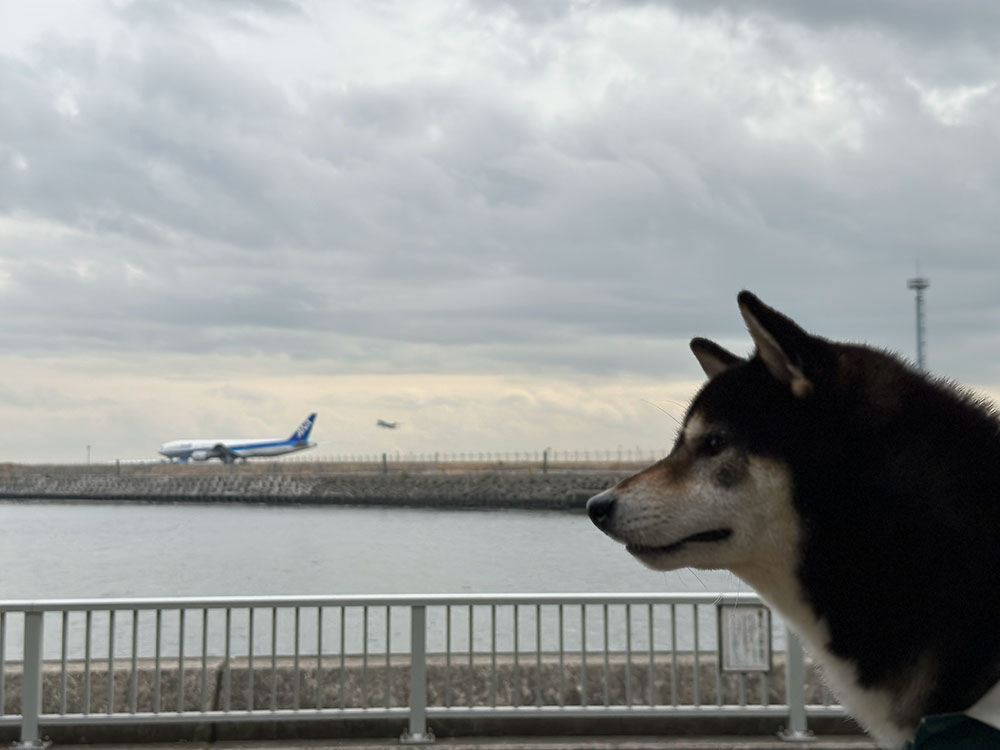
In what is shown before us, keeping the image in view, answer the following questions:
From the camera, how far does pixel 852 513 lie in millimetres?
2168

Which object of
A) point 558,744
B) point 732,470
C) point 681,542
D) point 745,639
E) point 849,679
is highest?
point 732,470

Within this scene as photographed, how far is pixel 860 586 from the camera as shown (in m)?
2.16

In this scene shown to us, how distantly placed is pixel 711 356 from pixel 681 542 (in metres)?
0.53

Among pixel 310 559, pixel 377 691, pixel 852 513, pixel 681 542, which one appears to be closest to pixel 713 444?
pixel 681 542

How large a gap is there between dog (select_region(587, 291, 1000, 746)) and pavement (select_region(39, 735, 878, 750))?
5.88m

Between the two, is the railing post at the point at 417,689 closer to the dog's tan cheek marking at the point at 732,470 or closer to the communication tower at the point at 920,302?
the dog's tan cheek marking at the point at 732,470

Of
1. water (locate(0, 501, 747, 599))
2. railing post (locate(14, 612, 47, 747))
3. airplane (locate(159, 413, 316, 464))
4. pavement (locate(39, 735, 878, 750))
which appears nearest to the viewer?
railing post (locate(14, 612, 47, 747))

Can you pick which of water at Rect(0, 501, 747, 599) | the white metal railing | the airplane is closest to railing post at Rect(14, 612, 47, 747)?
the white metal railing

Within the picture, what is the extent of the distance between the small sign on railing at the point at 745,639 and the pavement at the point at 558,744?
1.81ft

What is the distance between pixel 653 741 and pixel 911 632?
6271 millimetres

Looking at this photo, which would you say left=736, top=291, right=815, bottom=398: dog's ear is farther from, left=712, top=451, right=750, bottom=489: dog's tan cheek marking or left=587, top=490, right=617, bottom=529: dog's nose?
left=587, top=490, right=617, bottom=529: dog's nose

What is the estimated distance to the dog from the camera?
211 cm

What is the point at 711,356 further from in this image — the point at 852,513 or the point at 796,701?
the point at 796,701

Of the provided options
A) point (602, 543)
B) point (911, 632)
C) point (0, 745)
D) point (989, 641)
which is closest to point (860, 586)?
point (911, 632)
